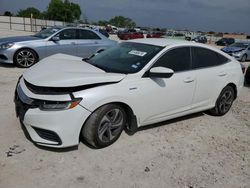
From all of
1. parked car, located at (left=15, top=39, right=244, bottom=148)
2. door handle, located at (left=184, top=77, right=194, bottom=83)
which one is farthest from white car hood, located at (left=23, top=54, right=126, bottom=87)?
door handle, located at (left=184, top=77, right=194, bottom=83)

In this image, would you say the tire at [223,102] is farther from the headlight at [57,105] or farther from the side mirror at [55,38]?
the side mirror at [55,38]

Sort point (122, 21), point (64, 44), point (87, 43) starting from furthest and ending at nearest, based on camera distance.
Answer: point (122, 21) → point (87, 43) → point (64, 44)

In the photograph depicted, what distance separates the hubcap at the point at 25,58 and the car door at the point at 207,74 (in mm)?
Result: 5733

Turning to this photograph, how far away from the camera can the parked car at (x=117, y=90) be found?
10.3 ft

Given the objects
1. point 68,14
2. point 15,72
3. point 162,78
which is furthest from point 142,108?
point 68,14

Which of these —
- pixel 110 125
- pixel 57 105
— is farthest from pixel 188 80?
pixel 57 105

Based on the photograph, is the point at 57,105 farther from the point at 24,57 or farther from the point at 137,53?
the point at 24,57

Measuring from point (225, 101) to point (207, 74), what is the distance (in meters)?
1.01

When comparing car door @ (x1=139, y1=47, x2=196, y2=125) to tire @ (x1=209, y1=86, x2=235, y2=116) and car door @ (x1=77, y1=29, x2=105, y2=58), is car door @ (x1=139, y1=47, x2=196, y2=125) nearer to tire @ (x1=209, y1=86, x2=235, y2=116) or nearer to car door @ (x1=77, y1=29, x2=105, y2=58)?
tire @ (x1=209, y1=86, x2=235, y2=116)

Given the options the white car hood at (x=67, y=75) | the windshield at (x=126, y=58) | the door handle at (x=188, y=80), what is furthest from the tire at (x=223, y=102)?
the white car hood at (x=67, y=75)

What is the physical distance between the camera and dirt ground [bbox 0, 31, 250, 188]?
294cm

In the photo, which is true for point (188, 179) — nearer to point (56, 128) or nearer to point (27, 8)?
point (56, 128)

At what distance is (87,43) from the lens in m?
9.16

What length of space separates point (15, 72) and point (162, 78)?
546cm
